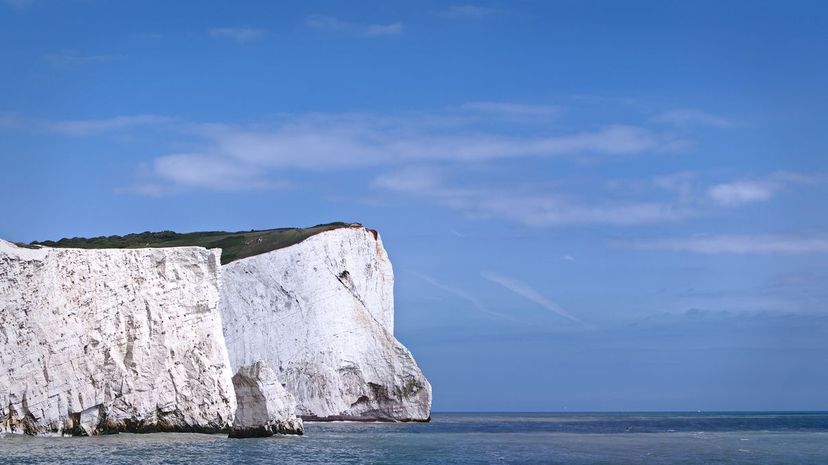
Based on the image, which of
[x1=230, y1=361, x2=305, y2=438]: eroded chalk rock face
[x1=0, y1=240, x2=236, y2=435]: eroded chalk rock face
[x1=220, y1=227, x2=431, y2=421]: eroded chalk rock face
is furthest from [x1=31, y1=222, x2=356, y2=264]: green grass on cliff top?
[x1=230, y1=361, x2=305, y2=438]: eroded chalk rock face

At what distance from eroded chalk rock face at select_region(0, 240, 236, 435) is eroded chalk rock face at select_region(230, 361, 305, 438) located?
2222mm

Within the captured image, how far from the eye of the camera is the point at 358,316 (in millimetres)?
57656

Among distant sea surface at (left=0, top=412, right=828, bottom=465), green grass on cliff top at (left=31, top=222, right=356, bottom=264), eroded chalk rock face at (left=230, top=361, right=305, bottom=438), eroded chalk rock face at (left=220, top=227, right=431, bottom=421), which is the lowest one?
distant sea surface at (left=0, top=412, right=828, bottom=465)

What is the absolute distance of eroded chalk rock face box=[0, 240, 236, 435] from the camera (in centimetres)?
3294

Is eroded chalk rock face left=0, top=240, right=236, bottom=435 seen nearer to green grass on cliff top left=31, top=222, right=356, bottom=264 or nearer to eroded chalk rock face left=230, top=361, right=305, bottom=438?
eroded chalk rock face left=230, top=361, right=305, bottom=438

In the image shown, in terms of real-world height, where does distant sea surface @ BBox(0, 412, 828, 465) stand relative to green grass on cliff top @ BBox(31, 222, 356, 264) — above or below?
below

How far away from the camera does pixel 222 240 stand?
65.9 m

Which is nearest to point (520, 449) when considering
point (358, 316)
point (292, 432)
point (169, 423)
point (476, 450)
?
point (476, 450)

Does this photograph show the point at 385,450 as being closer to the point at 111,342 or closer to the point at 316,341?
the point at 111,342

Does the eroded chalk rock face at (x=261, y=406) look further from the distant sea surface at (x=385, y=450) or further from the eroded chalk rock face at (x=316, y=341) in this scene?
the eroded chalk rock face at (x=316, y=341)

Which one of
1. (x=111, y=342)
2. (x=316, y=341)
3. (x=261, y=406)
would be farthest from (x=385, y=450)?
(x=316, y=341)

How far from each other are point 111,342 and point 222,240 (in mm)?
30320

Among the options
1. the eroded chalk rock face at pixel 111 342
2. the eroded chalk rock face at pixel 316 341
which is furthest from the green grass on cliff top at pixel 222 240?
the eroded chalk rock face at pixel 111 342

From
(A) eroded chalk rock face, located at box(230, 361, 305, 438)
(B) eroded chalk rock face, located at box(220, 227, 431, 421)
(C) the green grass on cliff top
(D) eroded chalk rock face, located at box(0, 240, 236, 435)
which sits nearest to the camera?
(D) eroded chalk rock face, located at box(0, 240, 236, 435)
